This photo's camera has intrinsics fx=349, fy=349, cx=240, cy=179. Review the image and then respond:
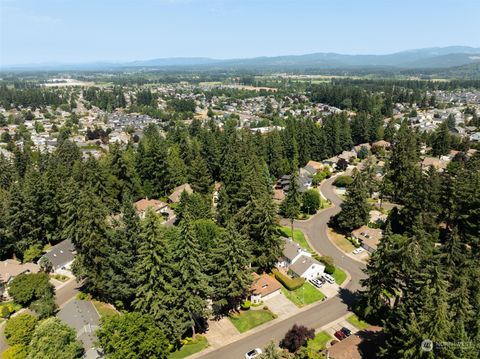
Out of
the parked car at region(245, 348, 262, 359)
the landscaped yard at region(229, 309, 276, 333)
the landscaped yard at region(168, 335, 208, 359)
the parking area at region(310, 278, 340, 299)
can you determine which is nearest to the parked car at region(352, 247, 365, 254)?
the parking area at region(310, 278, 340, 299)

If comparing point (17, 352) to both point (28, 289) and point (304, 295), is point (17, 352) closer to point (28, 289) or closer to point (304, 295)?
point (28, 289)

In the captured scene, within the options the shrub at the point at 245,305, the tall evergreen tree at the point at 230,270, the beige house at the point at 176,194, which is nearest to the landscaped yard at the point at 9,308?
the tall evergreen tree at the point at 230,270

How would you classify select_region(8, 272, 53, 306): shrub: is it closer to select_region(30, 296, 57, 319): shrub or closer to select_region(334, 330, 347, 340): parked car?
select_region(30, 296, 57, 319): shrub

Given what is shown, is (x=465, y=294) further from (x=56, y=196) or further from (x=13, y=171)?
(x=13, y=171)

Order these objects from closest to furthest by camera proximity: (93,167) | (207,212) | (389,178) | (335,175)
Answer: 1. (207,212)
2. (93,167)
3. (389,178)
4. (335,175)

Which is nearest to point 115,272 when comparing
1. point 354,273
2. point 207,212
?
point 207,212

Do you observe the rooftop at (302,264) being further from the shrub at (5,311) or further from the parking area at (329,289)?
the shrub at (5,311)
